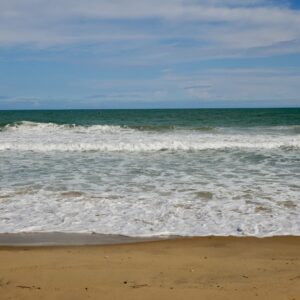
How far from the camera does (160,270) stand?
4621 millimetres

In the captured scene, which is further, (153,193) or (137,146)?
(137,146)

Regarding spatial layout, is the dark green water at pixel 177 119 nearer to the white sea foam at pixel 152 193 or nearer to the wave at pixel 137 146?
the wave at pixel 137 146

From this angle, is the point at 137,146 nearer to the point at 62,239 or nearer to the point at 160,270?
the point at 62,239

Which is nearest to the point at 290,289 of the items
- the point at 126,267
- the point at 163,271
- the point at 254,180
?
the point at 163,271

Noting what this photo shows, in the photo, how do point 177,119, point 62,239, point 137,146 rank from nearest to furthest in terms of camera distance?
1. point 62,239
2. point 137,146
3. point 177,119

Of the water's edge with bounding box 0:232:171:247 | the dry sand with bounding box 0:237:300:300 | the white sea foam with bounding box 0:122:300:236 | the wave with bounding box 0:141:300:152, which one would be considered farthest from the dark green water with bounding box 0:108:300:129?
the dry sand with bounding box 0:237:300:300

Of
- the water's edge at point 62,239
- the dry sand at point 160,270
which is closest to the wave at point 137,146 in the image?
the water's edge at point 62,239

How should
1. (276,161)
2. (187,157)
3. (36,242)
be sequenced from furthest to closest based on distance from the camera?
1. (187,157)
2. (276,161)
3. (36,242)

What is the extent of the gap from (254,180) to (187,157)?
5119mm

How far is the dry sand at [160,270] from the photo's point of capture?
4.00m

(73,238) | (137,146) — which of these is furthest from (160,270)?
(137,146)

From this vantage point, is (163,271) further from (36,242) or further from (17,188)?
(17,188)

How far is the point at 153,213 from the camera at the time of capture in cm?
717

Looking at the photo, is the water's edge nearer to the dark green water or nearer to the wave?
the wave
